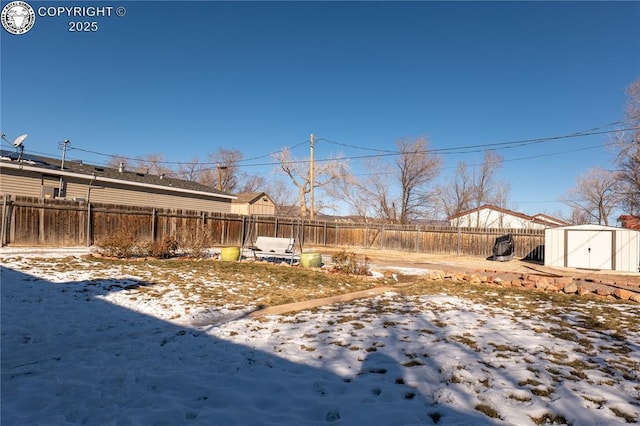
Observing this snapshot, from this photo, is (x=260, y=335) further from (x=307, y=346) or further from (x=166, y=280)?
(x=166, y=280)

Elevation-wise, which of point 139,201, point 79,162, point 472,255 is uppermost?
point 79,162

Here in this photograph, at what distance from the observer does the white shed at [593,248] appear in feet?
48.1

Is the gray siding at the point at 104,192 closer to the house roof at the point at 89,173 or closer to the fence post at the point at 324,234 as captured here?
the house roof at the point at 89,173

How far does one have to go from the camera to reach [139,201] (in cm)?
2156

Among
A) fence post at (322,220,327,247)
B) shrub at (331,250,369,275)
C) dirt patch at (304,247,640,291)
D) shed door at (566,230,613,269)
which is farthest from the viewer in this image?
fence post at (322,220,327,247)

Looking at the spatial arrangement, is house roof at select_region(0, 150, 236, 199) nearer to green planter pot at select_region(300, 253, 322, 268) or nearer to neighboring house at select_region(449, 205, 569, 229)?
green planter pot at select_region(300, 253, 322, 268)

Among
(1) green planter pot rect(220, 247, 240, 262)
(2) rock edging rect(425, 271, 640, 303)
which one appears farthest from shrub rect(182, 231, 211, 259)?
(2) rock edging rect(425, 271, 640, 303)

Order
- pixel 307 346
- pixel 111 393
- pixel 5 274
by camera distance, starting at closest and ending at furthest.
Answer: pixel 111 393, pixel 307 346, pixel 5 274

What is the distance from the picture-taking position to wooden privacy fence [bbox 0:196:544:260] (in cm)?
1283

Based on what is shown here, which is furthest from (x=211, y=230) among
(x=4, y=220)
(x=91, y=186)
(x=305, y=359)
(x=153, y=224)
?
(x=305, y=359)

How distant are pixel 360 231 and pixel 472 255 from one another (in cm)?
799

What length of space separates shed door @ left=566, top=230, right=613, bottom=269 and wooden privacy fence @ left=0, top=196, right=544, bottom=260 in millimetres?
3649

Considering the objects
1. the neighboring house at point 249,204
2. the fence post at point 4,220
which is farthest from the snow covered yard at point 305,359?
the neighboring house at point 249,204

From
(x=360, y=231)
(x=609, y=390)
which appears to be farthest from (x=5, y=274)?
(x=360, y=231)
